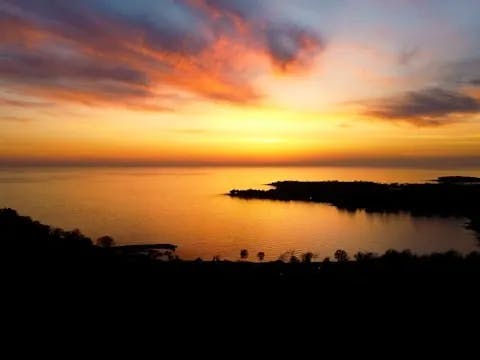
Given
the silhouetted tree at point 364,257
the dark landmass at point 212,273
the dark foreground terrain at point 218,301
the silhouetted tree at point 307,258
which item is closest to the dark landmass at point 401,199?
the silhouetted tree at point 364,257

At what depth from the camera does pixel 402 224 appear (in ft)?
224

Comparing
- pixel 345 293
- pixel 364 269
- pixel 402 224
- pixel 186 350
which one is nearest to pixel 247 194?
pixel 402 224

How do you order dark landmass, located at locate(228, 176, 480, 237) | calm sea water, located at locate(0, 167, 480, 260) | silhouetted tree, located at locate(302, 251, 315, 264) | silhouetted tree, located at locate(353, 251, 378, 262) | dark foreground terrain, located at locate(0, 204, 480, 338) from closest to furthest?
dark foreground terrain, located at locate(0, 204, 480, 338), silhouetted tree, located at locate(353, 251, 378, 262), silhouetted tree, located at locate(302, 251, 315, 264), calm sea water, located at locate(0, 167, 480, 260), dark landmass, located at locate(228, 176, 480, 237)

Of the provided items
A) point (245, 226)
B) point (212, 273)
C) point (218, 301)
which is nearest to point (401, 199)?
point (245, 226)

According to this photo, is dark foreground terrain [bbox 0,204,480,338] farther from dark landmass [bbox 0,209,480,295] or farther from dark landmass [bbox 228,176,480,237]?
dark landmass [bbox 228,176,480,237]

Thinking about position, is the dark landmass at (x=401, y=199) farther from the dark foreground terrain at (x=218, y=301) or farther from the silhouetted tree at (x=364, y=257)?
the dark foreground terrain at (x=218, y=301)

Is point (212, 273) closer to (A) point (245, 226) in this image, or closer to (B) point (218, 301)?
(B) point (218, 301)

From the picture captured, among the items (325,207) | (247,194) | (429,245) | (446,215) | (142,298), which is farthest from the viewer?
Result: (247,194)

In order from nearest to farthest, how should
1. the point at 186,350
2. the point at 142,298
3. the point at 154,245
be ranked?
the point at 186,350
the point at 142,298
the point at 154,245

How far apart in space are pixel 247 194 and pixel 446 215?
52387mm

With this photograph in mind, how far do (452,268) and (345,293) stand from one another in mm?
11512

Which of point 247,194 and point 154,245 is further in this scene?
point 247,194

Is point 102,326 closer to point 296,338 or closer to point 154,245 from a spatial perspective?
point 296,338

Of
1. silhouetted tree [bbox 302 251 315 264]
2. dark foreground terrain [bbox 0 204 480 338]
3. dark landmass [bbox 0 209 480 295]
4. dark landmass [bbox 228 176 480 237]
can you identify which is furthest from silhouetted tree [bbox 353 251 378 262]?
dark landmass [bbox 228 176 480 237]
